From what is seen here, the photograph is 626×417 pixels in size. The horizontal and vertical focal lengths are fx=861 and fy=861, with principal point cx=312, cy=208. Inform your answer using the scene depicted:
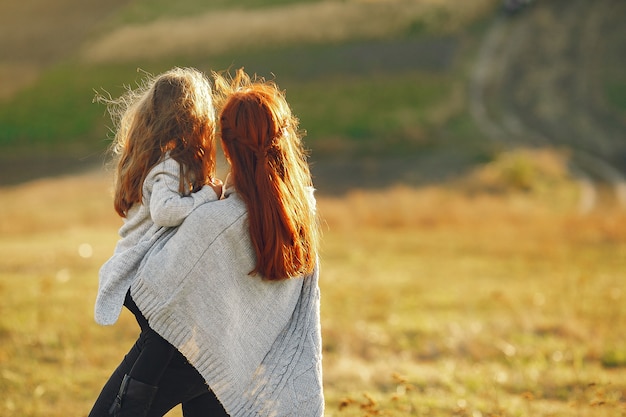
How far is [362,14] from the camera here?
44750mm

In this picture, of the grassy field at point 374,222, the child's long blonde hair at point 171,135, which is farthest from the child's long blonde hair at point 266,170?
the grassy field at point 374,222

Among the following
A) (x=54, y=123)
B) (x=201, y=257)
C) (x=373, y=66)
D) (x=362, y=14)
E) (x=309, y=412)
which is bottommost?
(x=309, y=412)

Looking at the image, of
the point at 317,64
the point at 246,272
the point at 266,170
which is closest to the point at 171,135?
the point at 266,170

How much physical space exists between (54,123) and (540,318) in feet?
107

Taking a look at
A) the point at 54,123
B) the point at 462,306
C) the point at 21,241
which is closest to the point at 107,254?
the point at 21,241

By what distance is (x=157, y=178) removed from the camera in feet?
11.8

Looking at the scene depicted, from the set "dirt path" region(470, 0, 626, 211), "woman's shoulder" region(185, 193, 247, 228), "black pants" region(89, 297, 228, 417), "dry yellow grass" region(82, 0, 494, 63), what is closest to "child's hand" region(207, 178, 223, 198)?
A: "woman's shoulder" region(185, 193, 247, 228)

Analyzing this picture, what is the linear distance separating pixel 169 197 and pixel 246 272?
460 mm

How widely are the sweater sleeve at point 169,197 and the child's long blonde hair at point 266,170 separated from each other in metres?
0.17

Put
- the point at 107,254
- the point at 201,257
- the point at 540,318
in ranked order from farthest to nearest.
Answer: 1. the point at 107,254
2. the point at 540,318
3. the point at 201,257

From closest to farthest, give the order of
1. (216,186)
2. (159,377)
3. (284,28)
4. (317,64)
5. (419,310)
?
(159,377), (216,186), (419,310), (317,64), (284,28)

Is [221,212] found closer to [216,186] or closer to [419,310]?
[216,186]

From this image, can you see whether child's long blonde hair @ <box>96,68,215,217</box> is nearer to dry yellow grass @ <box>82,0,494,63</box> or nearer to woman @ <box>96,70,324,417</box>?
woman @ <box>96,70,324,417</box>

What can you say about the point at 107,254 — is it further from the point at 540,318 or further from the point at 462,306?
the point at 540,318
